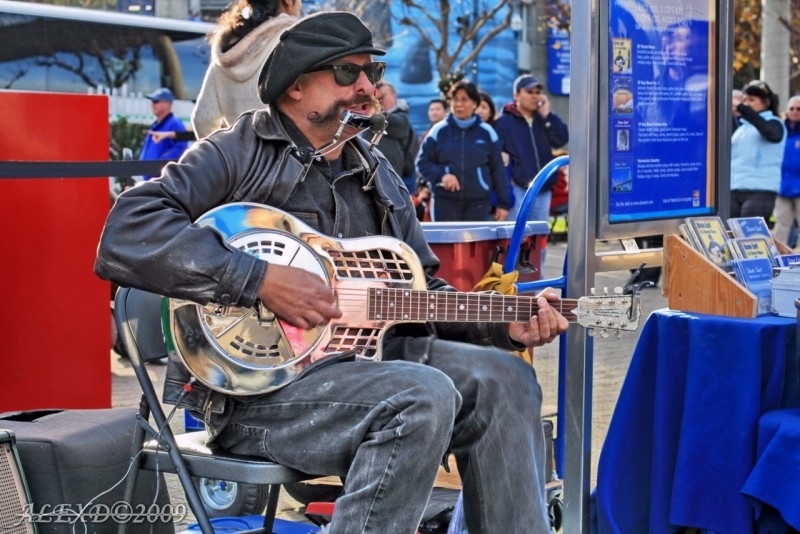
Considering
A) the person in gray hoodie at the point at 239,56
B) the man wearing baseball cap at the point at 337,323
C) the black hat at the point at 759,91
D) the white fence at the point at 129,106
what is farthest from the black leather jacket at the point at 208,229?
the white fence at the point at 129,106

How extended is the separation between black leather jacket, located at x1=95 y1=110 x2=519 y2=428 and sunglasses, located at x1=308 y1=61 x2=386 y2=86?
182 millimetres

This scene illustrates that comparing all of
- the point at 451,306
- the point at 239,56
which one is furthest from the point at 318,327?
the point at 239,56

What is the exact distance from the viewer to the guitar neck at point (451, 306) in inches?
112

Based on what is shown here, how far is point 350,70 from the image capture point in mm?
3023

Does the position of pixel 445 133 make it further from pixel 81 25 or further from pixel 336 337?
pixel 336 337

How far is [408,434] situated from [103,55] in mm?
9714

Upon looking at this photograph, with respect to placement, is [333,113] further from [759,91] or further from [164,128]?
[759,91]

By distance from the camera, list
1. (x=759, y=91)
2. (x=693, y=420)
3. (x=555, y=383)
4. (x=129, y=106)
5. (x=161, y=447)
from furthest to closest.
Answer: (x=129, y=106) < (x=759, y=91) < (x=555, y=383) < (x=693, y=420) < (x=161, y=447)

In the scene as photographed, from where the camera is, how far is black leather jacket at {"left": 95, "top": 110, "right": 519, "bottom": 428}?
269cm

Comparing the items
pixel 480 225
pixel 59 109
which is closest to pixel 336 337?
pixel 480 225

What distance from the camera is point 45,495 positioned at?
3.05 metres

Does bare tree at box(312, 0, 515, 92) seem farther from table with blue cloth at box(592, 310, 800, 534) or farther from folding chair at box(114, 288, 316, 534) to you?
folding chair at box(114, 288, 316, 534)

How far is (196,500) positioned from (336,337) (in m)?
0.49

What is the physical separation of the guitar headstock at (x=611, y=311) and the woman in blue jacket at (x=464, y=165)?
6284 mm
